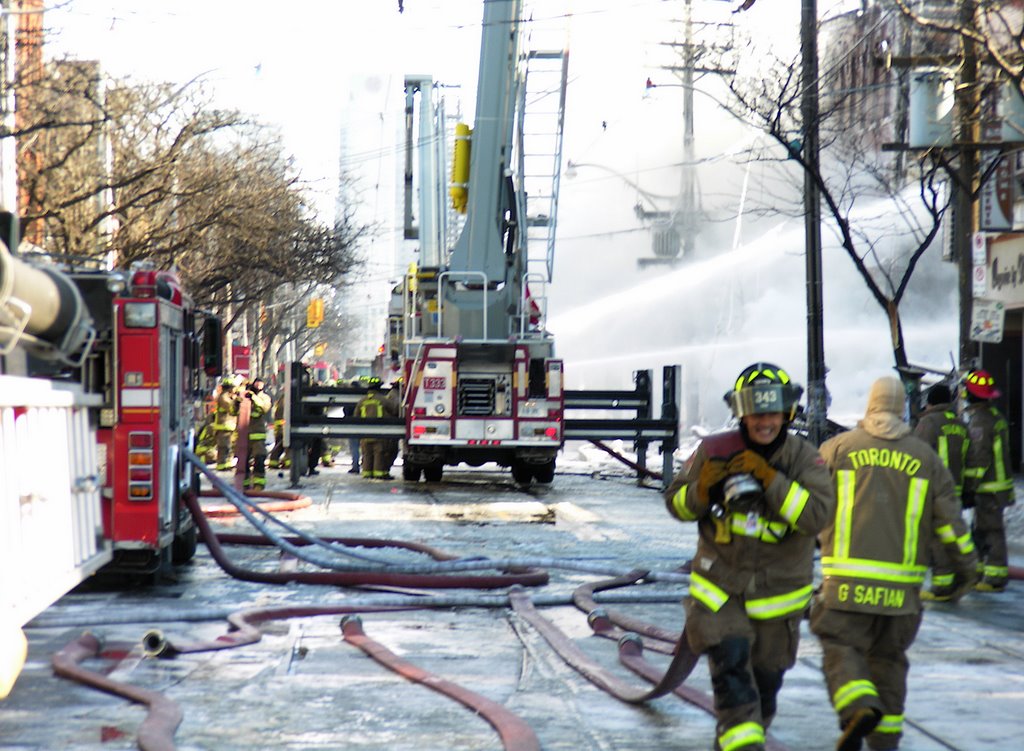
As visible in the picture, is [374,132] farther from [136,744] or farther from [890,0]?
[136,744]

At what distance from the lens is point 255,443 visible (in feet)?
66.6

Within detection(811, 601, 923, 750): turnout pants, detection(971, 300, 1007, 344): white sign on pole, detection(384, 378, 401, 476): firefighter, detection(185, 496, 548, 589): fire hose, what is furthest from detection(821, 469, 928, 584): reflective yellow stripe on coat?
detection(384, 378, 401, 476): firefighter

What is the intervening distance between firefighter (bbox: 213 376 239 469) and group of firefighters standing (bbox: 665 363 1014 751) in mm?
16277

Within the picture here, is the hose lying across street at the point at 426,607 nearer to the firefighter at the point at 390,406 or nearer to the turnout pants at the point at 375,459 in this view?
the firefighter at the point at 390,406

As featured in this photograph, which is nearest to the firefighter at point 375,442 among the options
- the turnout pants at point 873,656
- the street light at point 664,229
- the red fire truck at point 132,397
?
the red fire truck at point 132,397

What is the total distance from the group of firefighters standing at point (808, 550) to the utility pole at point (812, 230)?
35.8ft

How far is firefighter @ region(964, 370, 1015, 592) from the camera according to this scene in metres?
10.6

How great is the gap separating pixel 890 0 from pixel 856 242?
2784 cm

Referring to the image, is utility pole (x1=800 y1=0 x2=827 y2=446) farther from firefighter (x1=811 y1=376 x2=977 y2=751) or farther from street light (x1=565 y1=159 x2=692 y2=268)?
street light (x1=565 y1=159 x2=692 y2=268)

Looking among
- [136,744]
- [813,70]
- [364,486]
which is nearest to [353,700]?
[136,744]

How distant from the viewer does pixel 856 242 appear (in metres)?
44.4

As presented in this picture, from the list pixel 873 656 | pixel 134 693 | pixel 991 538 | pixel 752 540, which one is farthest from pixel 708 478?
pixel 991 538

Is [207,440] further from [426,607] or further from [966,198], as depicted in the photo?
[426,607]

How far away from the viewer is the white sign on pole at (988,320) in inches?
555
